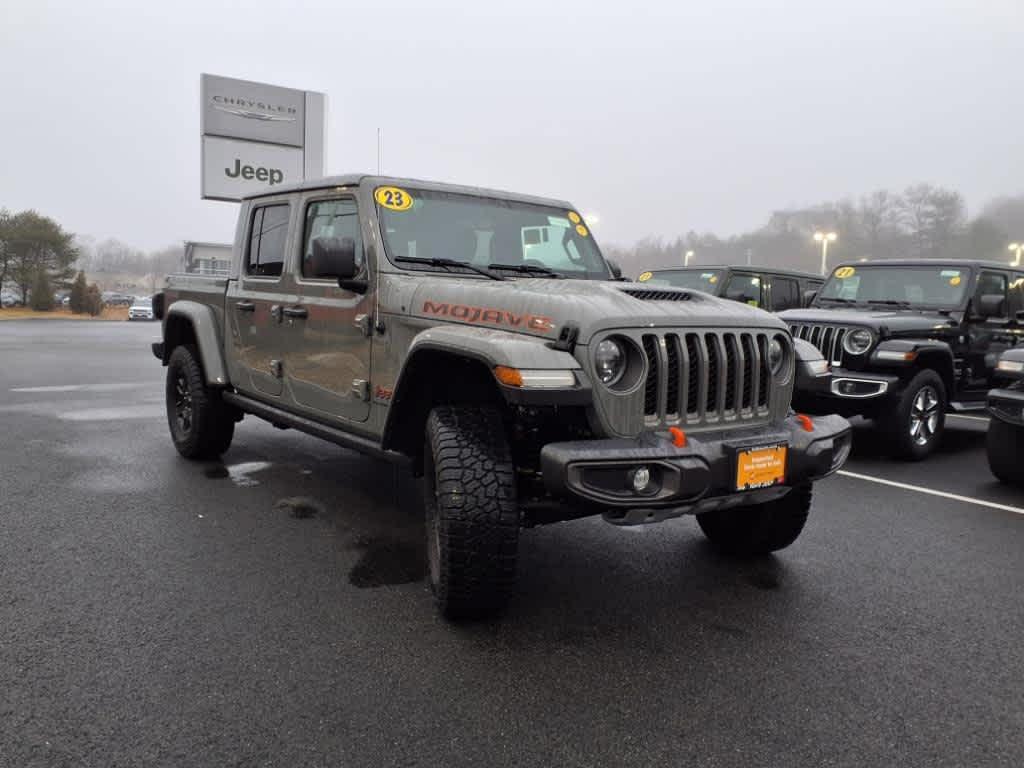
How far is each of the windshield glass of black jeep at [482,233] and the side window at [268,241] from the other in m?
1.04

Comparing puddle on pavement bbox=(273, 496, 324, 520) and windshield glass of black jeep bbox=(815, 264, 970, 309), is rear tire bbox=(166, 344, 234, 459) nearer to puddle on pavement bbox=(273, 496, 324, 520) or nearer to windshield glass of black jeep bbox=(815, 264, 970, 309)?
puddle on pavement bbox=(273, 496, 324, 520)

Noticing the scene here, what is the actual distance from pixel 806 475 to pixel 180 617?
106 inches

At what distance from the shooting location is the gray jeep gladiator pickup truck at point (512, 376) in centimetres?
297

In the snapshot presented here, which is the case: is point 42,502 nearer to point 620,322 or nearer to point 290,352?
point 290,352

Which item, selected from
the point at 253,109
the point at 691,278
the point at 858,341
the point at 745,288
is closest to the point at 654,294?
the point at 858,341

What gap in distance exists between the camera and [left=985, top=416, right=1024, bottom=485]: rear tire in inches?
234

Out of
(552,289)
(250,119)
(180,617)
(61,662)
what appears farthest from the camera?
(250,119)

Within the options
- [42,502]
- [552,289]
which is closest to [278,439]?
[42,502]

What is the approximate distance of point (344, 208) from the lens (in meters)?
4.36

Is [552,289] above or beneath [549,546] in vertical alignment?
above

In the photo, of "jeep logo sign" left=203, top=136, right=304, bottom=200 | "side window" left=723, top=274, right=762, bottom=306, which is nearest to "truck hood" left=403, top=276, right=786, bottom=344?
"side window" left=723, top=274, right=762, bottom=306

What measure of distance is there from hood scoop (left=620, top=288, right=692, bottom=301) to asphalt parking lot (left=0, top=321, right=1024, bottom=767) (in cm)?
139

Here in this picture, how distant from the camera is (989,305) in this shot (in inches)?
303

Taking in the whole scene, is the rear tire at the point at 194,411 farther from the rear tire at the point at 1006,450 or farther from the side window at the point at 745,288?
the side window at the point at 745,288
